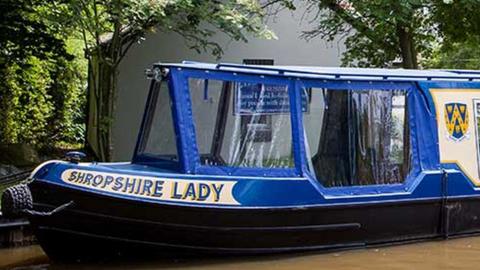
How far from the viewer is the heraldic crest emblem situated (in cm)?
1030

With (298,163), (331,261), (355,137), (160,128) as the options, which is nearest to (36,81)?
(160,128)

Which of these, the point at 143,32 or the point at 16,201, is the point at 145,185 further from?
the point at 143,32

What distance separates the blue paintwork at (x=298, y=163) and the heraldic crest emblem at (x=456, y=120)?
28 centimetres

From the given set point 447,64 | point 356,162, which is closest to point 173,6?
point 356,162

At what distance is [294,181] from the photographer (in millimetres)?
8781

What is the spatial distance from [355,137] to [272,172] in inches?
54.3

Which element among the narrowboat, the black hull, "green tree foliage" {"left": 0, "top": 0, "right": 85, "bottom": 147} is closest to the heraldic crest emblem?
the narrowboat

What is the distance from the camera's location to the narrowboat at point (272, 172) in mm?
8180

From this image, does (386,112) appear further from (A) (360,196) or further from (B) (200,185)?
(B) (200,185)

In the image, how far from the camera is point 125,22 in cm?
1257

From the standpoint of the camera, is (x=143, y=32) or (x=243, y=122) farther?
(x=143, y=32)

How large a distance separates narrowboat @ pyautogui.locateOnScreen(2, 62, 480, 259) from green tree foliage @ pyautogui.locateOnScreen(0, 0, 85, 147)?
17.1ft

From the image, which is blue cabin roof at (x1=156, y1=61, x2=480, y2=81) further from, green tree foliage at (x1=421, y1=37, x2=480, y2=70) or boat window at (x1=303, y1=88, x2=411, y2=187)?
green tree foliage at (x1=421, y1=37, x2=480, y2=70)

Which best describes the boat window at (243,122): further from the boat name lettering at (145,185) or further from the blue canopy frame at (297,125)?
Answer: the boat name lettering at (145,185)
